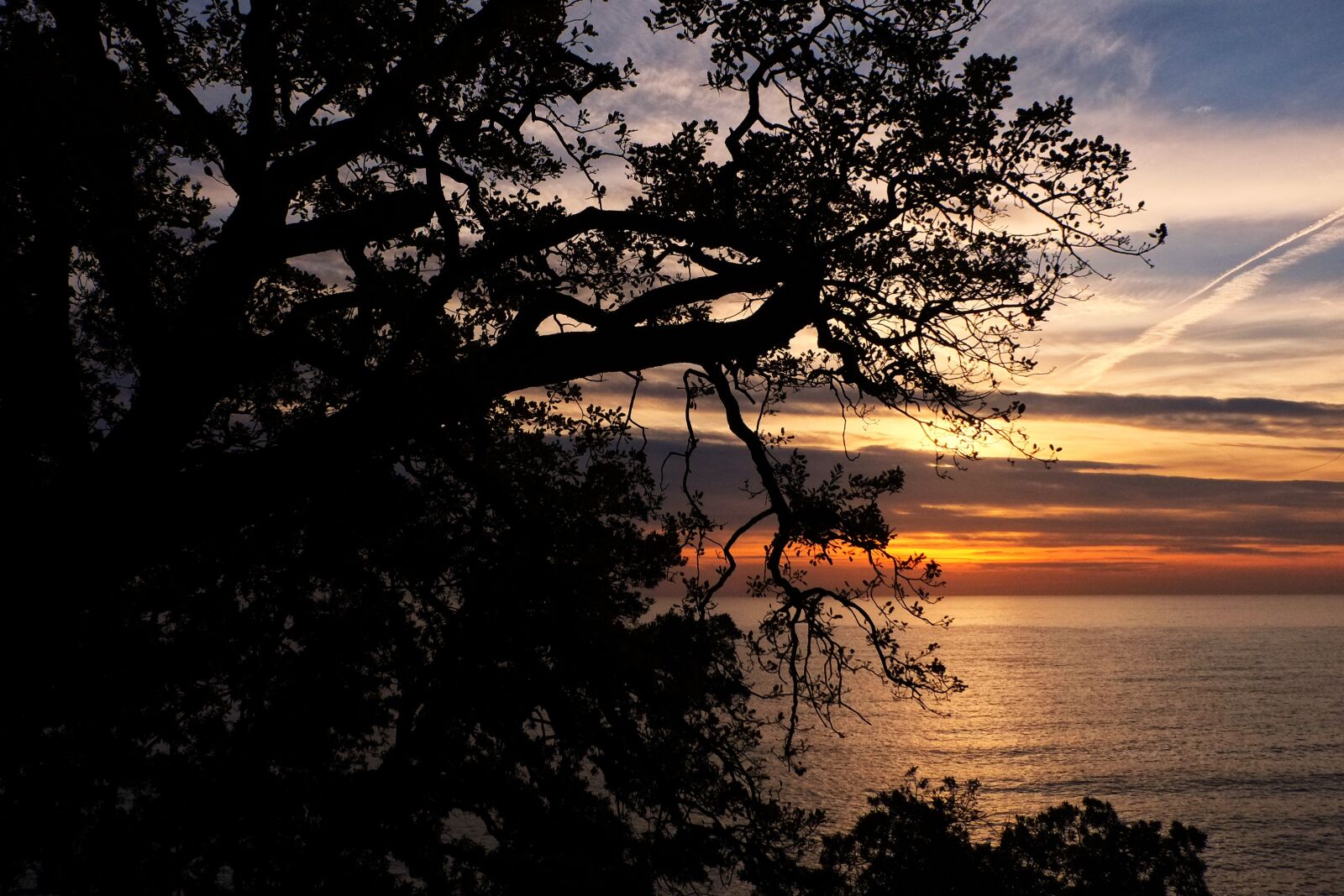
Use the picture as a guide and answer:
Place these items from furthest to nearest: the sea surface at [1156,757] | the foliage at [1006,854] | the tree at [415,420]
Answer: the sea surface at [1156,757] → the foliage at [1006,854] → the tree at [415,420]

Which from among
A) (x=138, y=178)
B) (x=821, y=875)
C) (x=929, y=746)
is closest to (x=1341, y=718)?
(x=929, y=746)

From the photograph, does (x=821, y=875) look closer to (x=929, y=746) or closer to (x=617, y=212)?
(x=617, y=212)

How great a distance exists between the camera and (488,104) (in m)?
9.86

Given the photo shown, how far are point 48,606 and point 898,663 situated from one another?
7602 millimetres

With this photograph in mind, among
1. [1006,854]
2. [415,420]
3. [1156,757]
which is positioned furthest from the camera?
[1156,757]

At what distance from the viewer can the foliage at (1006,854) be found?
63.0ft

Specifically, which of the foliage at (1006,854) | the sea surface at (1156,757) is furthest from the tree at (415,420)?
the sea surface at (1156,757)

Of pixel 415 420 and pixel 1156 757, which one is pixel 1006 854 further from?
pixel 1156 757

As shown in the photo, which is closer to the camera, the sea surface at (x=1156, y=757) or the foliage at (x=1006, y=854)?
the foliage at (x=1006, y=854)

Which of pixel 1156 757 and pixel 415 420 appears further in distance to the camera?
pixel 1156 757

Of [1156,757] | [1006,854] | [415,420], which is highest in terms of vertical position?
[415,420]

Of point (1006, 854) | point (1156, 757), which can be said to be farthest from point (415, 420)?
point (1156, 757)

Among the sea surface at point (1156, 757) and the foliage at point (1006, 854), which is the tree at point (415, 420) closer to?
the foliage at point (1006, 854)

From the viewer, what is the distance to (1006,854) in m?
21.7
